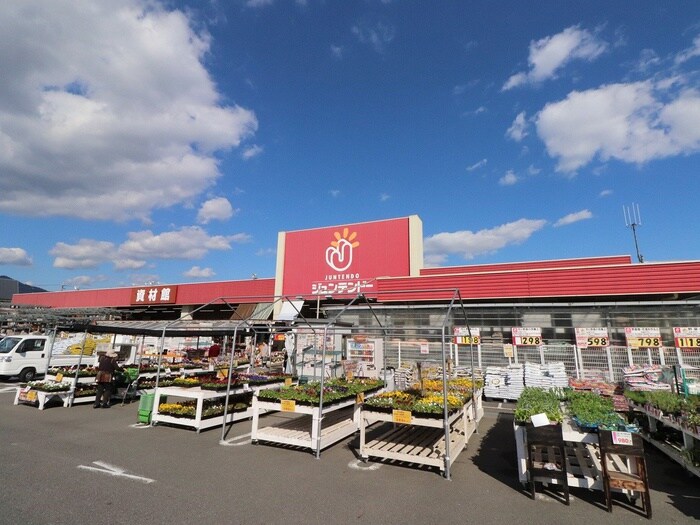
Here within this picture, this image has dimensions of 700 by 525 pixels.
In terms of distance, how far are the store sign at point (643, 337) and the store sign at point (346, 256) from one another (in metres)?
13.5

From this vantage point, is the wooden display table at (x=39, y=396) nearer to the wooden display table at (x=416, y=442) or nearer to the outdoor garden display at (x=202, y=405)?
the outdoor garden display at (x=202, y=405)

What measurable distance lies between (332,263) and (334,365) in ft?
44.5

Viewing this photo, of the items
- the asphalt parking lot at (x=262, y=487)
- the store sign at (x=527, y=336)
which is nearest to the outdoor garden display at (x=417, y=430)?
the asphalt parking lot at (x=262, y=487)

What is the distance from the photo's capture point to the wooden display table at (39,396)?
1201 centimetres

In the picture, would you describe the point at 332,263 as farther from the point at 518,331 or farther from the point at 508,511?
the point at 508,511

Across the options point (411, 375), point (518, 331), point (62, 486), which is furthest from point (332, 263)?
point (62, 486)

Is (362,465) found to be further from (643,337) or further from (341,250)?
(341,250)

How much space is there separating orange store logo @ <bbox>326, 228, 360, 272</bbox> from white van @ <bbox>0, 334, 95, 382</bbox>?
1750 centimetres

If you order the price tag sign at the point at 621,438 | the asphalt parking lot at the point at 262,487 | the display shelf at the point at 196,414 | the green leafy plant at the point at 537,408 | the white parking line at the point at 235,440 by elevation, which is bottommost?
the white parking line at the point at 235,440

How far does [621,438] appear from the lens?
540cm

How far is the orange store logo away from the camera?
2805cm

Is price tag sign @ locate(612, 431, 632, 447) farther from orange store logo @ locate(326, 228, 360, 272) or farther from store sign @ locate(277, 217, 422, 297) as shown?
orange store logo @ locate(326, 228, 360, 272)

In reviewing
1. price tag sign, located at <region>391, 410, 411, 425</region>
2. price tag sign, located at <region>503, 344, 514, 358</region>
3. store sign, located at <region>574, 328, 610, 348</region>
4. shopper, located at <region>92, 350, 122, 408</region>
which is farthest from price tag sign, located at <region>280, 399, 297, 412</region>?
store sign, located at <region>574, 328, 610, 348</region>

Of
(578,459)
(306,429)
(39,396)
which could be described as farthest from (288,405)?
(39,396)
